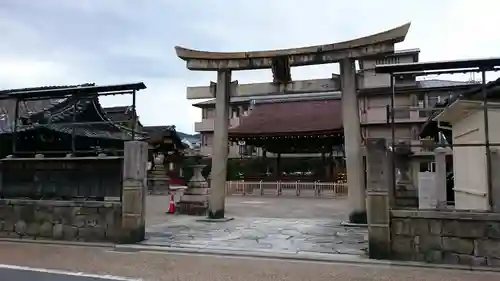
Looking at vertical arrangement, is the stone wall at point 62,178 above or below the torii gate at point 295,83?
below

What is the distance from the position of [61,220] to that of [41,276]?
10.8 ft

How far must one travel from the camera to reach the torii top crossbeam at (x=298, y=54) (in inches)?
458

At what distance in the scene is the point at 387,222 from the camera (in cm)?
732

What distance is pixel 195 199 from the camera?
49.8 ft

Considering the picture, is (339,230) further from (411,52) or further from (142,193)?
(411,52)

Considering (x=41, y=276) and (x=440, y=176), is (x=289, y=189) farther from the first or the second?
(x=41, y=276)

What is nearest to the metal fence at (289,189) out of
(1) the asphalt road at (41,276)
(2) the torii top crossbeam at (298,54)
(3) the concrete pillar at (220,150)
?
(3) the concrete pillar at (220,150)

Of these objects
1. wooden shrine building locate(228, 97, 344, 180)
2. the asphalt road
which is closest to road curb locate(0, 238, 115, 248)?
the asphalt road

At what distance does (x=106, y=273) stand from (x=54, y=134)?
10.2m

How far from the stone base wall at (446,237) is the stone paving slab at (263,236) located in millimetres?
980

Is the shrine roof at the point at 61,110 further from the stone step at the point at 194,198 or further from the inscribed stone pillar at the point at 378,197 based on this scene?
the inscribed stone pillar at the point at 378,197

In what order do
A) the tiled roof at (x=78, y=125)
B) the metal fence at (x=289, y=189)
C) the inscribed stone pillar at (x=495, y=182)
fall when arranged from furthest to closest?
the metal fence at (x=289, y=189)
the tiled roof at (x=78, y=125)
the inscribed stone pillar at (x=495, y=182)

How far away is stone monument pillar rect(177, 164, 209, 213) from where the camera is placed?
15.0m

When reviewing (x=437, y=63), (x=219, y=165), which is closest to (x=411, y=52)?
(x=219, y=165)
